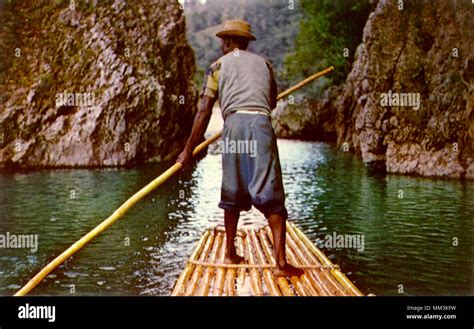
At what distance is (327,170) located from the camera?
734 inches

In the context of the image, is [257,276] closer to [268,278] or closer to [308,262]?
[268,278]

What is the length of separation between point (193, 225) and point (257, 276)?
18.1 ft

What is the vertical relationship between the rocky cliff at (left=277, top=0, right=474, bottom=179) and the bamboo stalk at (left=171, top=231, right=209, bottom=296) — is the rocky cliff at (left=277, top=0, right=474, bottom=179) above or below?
above

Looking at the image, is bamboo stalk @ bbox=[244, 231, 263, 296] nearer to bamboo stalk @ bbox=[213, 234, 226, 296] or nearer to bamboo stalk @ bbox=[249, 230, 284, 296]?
bamboo stalk @ bbox=[249, 230, 284, 296]

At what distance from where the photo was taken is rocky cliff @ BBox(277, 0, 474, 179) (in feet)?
51.8

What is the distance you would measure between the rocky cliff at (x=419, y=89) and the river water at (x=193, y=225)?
4.12 ft

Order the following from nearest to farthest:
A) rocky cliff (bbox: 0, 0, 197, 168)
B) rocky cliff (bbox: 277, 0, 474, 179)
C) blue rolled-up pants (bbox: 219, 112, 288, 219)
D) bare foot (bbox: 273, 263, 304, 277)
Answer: blue rolled-up pants (bbox: 219, 112, 288, 219) → bare foot (bbox: 273, 263, 304, 277) → rocky cliff (bbox: 277, 0, 474, 179) → rocky cliff (bbox: 0, 0, 197, 168)

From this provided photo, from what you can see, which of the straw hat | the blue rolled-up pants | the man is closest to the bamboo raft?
the man

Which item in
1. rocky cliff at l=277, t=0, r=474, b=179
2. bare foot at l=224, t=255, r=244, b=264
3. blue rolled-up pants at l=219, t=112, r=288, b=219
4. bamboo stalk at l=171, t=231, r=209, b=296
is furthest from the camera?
rocky cliff at l=277, t=0, r=474, b=179

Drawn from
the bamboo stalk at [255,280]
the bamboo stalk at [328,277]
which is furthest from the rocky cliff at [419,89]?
the bamboo stalk at [255,280]

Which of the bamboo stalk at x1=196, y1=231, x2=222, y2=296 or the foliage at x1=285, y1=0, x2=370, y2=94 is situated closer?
the bamboo stalk at x1=196, y1=231, x2=222, y2=296

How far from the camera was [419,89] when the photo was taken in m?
17.0

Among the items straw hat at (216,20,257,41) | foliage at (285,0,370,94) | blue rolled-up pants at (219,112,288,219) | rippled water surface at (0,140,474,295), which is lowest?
rippled water surface at (0,140,474,295)

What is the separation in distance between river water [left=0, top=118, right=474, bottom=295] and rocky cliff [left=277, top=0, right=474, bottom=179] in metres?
1.26
